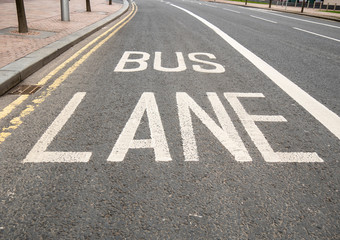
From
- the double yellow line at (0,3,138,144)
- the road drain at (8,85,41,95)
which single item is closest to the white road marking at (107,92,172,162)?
the double yellow line at (0,3,138,144)

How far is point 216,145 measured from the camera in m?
3.01

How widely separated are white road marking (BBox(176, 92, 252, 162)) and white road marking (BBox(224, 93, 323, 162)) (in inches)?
6.1

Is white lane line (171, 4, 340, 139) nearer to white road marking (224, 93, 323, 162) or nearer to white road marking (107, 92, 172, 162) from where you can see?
white road marking (224, 93, 323, 162)

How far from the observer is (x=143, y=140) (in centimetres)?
304

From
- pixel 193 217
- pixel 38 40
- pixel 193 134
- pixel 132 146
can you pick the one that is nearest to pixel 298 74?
pixel 193 134

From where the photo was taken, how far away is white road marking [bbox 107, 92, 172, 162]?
9.21ft

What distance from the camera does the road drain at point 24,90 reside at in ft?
14.4

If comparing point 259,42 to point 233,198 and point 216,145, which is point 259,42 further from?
point 233,198

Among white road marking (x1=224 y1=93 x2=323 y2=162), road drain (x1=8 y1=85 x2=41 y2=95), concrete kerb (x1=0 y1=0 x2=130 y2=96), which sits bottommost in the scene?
road drain (x1=8 y1=85 x2=41 y2=95)

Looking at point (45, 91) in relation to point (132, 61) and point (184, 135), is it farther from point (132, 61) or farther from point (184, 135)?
point (184, 135)

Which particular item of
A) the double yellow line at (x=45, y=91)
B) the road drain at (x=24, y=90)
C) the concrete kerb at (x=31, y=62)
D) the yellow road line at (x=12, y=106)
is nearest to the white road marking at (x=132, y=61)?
the double yellow line at (x=45, y=91)

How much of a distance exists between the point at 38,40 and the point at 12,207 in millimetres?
6067

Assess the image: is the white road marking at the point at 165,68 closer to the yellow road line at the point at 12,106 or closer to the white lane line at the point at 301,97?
the white lane line at the point at 301,97

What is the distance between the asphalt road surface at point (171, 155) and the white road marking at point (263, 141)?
1cm
